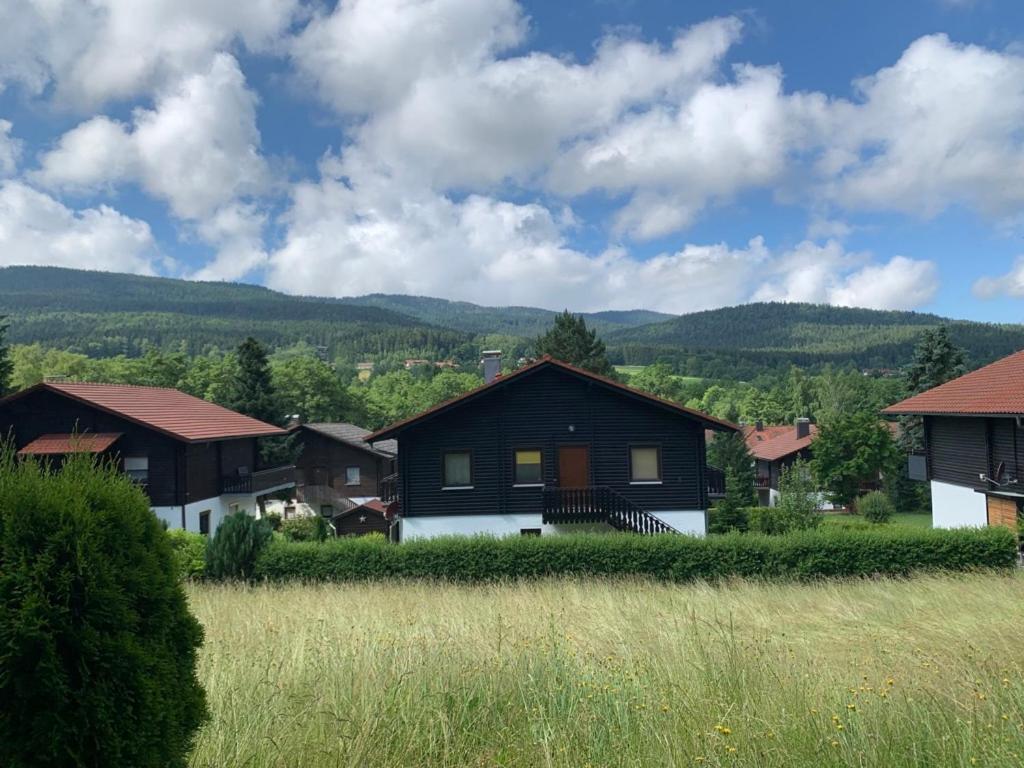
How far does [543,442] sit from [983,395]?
1383 centimetres

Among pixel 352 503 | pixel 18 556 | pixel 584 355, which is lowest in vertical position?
pixel 352 503

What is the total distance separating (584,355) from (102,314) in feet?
535

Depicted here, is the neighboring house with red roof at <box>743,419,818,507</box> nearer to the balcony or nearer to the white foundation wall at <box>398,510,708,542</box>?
the balcony

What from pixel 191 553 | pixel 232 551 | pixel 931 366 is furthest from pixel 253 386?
pixel 931 366

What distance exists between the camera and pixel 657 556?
52.5 feet

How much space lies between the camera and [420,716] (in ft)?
14.5

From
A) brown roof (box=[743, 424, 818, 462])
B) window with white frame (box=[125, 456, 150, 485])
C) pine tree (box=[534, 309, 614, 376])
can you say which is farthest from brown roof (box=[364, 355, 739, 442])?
pine tree (box=[534, 309, 614, 376])

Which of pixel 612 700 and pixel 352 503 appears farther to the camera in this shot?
pixel 352 503

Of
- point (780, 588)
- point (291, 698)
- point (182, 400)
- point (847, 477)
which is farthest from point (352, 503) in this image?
point (291, 698)

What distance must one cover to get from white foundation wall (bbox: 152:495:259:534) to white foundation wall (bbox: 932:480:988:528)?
961 inches

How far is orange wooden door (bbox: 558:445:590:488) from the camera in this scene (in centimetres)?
2477

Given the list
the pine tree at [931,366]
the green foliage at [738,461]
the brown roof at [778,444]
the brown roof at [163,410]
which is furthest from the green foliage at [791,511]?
the brown roof at [163,410]

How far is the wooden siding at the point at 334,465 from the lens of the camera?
165 ft

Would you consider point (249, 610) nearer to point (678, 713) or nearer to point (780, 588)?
point (678, 713)
